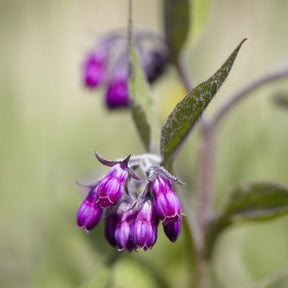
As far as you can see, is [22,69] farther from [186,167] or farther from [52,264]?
[52,264]

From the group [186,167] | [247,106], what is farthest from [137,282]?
[247,106]

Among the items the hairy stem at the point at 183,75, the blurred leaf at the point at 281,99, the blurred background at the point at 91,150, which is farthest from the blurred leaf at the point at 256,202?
the blurred leaf at the point at 281,99

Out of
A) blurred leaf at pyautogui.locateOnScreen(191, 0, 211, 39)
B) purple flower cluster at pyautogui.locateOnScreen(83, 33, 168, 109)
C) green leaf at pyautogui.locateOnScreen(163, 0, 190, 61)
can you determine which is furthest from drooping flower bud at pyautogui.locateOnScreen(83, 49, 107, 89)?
blurred leaf at pyautogui.locateOnScreen(191, 0, 211, 39)

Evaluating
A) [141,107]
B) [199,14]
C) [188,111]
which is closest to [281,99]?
[199,14]

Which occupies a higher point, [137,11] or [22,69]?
[137,11]

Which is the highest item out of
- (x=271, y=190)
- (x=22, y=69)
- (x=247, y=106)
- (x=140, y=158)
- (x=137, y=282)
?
(x=22, y=69)

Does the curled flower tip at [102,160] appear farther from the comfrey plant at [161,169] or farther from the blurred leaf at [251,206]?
the blurred leaf at [251,206]

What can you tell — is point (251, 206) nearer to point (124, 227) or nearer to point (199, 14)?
point (124, 227)
